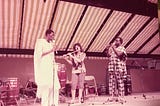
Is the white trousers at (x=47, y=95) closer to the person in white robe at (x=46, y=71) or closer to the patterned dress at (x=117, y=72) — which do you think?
the person in white robe at (x=46, y=71)

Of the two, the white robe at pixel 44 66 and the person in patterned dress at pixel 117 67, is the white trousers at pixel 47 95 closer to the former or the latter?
the white robe at pixel 44 66

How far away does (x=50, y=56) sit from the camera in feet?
18.1

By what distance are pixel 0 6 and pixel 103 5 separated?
2.70 metres

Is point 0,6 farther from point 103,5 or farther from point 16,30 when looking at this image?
point 103,5

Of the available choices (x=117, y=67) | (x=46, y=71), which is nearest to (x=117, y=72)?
(x=117, y=67)

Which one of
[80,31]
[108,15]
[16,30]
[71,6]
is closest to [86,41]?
[80,31]

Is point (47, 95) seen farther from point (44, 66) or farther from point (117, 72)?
point (117, 72)

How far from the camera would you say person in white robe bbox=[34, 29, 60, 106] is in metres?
5.41

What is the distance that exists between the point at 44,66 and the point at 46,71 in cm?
11

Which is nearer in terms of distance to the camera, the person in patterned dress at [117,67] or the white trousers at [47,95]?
the white trousers at [47,95]

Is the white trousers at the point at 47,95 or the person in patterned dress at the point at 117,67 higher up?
the person in patterned dress at the point at 117,67

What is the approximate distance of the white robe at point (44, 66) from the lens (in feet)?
17.8

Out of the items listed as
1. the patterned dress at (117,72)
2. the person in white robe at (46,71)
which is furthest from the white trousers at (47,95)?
the patterned dress at (117,72)

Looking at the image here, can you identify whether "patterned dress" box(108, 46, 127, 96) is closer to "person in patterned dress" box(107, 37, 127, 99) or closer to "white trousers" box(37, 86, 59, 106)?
"person in patterned dress" box(107, 37, 127, 99)
